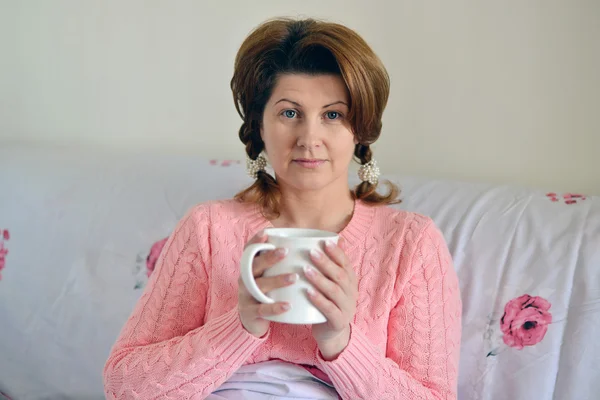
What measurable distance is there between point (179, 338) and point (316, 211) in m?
0.33

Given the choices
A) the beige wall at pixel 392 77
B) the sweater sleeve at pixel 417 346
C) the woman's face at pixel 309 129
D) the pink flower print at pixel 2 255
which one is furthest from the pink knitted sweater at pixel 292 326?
the pink flower print at pixel 2 255

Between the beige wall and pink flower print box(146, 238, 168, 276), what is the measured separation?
402mm

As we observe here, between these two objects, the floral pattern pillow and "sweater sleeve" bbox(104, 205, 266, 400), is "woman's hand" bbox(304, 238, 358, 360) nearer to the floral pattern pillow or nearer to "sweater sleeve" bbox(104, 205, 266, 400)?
"sweater sleeve" bbox(104, 205, 266, 400)

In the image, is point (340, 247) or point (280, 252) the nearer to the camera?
point (280, 252)

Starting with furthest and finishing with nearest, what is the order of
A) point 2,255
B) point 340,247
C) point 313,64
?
point 2,255 → point 313,64 → point 340,247

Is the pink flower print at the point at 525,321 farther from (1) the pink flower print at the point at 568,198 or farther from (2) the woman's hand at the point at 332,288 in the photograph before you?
(2) the woman's hand at the point at 332,288

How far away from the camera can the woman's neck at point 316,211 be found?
1143mm

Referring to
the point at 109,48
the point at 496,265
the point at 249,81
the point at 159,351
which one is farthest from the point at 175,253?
the point at 109,48

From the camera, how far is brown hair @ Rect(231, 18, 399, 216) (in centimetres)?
103

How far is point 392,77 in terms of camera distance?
158 centimetres

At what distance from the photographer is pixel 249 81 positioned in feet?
3.59

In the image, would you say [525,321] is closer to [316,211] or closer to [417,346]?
[417,346]

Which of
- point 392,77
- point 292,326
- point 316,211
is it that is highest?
point 392,77

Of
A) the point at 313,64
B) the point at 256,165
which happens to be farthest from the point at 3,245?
the point at 313,64
